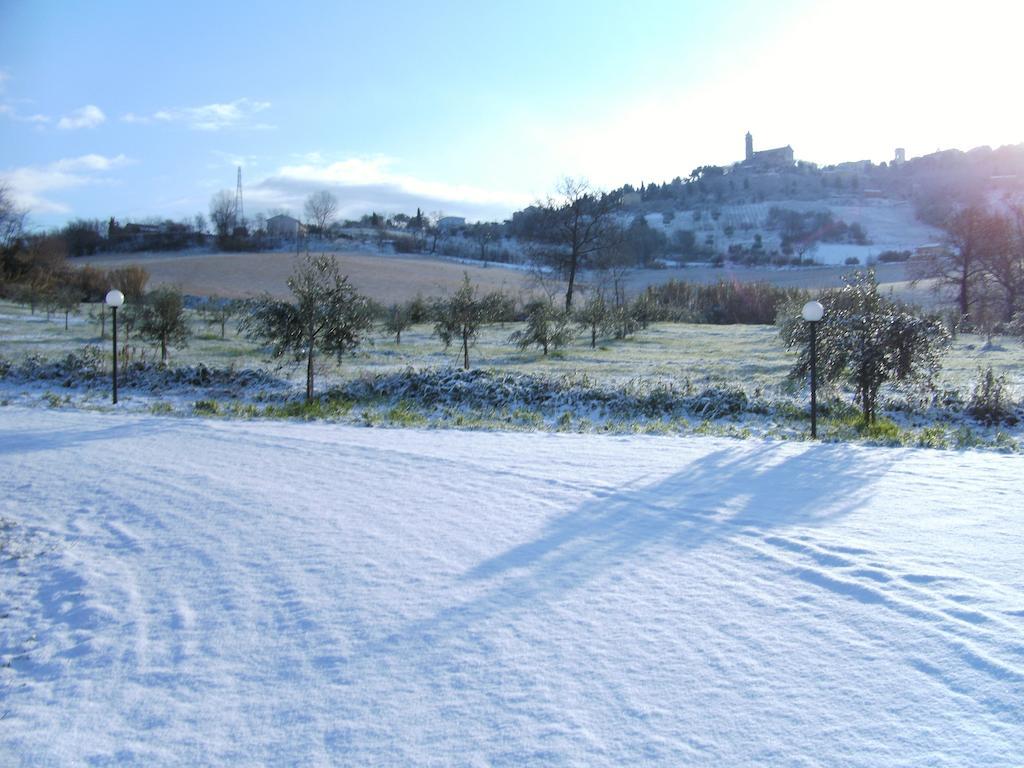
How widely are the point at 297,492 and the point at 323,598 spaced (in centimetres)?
259

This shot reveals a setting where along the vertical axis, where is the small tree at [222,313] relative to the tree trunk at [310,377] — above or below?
above

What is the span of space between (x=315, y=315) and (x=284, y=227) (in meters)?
85.0

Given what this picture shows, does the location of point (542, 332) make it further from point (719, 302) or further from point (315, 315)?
point (719, 302)

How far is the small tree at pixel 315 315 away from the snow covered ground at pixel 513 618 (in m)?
8.16

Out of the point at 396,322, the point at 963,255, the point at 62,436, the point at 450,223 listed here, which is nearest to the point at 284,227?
the point at 450,223

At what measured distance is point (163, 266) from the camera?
62531mm

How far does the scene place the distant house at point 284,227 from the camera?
88.0 meters

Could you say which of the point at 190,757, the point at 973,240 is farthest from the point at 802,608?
the point at 973,240

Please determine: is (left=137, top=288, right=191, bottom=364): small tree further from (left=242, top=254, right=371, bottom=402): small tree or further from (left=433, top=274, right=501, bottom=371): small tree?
(left=433, top=274, right=501, bottom=371): small tree

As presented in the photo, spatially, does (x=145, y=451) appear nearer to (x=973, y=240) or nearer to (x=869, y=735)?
(x=869, y=735)

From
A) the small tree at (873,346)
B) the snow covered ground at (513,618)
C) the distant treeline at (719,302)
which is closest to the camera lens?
the snow covered ground at (513,618)

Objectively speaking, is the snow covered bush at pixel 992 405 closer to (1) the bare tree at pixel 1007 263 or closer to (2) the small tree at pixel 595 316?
(2) the small tree at pixel 595 316

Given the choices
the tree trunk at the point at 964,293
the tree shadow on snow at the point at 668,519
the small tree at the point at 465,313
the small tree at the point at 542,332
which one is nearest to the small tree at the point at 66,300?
the small tree at the point at 465,313

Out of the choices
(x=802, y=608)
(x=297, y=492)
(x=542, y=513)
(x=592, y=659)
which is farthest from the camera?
(x=297, y=492)
